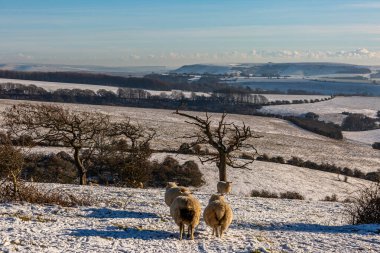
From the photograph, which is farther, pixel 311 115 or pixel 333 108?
pixel 333 108

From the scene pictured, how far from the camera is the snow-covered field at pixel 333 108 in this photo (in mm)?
120188

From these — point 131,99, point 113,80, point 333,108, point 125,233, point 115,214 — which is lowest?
point 115,214

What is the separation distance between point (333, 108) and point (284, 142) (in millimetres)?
66008

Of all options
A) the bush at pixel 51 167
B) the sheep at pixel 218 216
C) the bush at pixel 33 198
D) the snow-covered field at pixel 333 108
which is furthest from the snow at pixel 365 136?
the sheep at pixel 218 216

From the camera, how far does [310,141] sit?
7875cm

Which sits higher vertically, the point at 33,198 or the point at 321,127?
the point at 33,198

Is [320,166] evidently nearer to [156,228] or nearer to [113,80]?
Answer: [156,228]

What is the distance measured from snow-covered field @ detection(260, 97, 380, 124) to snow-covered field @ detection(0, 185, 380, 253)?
10228 cm

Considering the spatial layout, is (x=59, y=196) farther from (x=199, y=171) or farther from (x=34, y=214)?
(x=199, y=171)

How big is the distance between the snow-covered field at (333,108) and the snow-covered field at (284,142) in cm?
2215

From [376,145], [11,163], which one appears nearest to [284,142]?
[376,145]

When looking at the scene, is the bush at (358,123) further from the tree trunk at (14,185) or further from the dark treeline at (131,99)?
the tree trunk at (14,185)

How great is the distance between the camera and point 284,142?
74625 millimetres

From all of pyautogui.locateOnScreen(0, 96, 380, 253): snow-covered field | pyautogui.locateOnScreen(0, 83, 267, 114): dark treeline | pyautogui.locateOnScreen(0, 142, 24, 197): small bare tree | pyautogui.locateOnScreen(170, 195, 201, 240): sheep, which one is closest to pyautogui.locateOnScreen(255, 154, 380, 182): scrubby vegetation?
pyautogui.locateOnScreen(0, 96, 380, 253): snow-covered field
